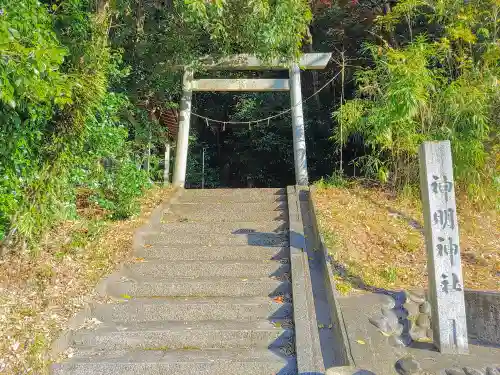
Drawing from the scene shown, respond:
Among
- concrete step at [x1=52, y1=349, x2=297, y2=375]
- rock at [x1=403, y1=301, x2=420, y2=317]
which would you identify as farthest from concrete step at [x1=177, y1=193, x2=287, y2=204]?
concrete step at [x1=52, y1=349, x2=297, y2=375]

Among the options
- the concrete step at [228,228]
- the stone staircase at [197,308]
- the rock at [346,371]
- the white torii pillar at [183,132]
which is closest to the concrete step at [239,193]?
the white torii pillar at [183,132]

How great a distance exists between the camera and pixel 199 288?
15.5 feet

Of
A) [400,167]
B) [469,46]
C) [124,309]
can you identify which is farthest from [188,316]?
[469,46]

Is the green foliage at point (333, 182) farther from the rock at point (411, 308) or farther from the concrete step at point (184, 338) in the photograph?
the concrete step at point (184, 338)

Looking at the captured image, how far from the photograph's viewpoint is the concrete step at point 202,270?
16.5 ft

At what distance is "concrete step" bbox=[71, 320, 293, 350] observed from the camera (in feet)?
12.8

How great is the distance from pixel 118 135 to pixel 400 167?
4.56 metres

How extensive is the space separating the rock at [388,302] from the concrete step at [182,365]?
133cm

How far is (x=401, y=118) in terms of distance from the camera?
6793 mm

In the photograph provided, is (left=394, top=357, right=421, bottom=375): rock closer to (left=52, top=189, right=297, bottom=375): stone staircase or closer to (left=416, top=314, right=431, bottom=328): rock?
(left=52, top=189, right=297, bottom=375): stone staircase

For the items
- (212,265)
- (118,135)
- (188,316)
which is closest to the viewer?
(188,316)

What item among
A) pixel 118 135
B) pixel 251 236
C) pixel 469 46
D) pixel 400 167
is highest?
pixel 469 46

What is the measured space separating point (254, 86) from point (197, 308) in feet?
18.6

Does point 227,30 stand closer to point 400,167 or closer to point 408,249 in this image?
point 400,167
